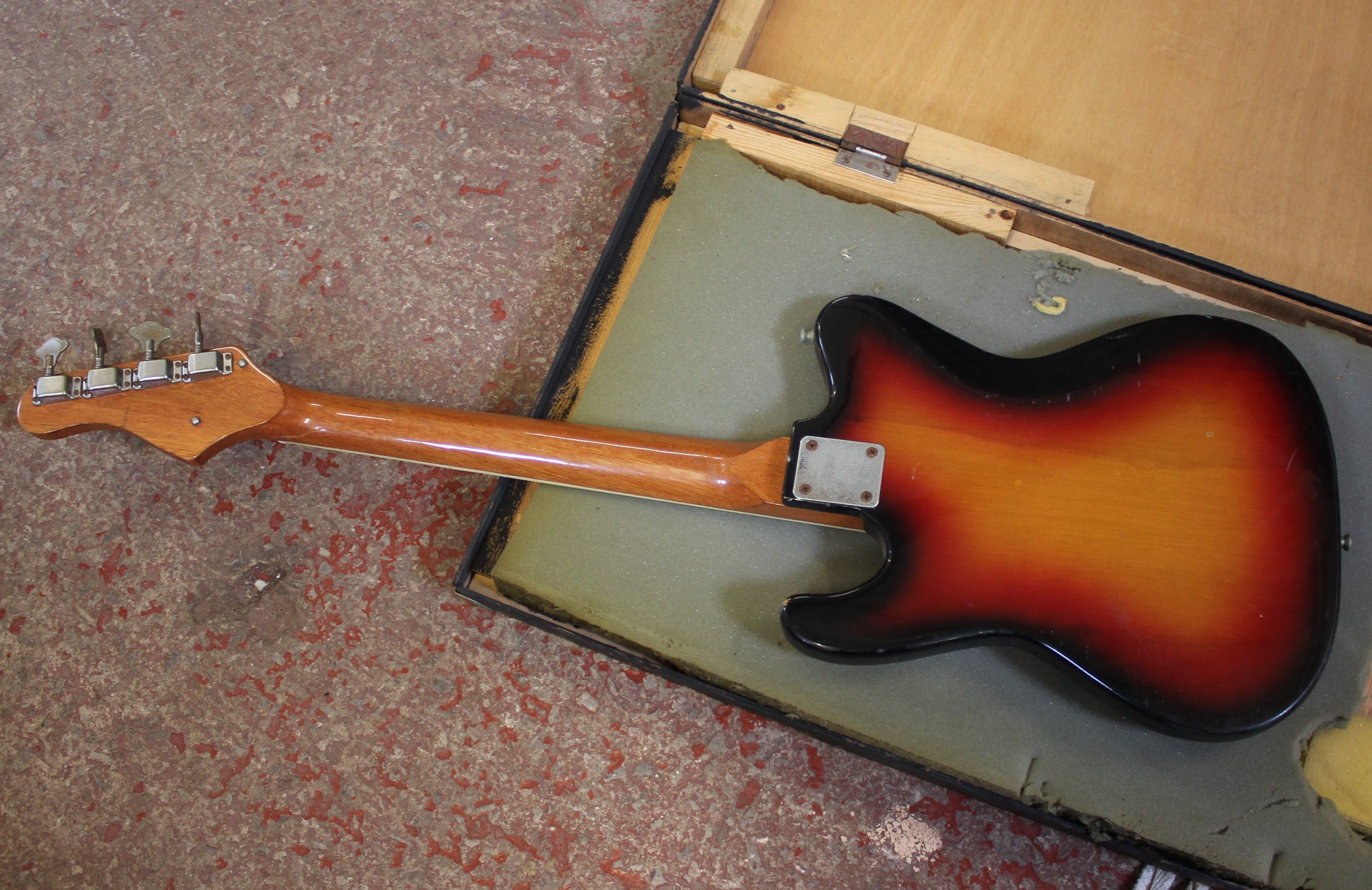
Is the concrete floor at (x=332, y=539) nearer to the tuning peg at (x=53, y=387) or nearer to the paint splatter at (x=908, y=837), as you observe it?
the paint splatter at (x=908, y=837)

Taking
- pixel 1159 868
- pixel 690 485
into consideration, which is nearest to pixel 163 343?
pixel 690 485

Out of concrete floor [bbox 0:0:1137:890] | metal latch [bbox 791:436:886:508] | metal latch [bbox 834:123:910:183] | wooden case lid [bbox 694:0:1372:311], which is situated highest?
wooden case lid [bbox 694:0:1372:311]

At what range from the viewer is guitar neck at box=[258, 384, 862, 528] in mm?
A: 920

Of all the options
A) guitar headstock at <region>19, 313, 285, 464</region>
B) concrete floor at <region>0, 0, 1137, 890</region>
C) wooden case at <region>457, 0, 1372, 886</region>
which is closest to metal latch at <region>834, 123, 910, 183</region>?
wooden case at <region>457, 0, 1372, 886</region>

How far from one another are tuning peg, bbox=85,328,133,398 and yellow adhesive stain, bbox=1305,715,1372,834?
1.38 m

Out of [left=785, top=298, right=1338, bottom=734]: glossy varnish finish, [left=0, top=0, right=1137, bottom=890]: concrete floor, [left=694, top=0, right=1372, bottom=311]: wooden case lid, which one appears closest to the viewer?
[left=785, top=298, right=1338, bottom=734]: glossy varnish finish

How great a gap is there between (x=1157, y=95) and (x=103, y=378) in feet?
4.61

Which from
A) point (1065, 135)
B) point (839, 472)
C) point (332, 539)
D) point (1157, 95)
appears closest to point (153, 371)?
point (332, 539)

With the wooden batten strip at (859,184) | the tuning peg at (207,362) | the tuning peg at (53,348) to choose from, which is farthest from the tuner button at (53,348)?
the wooden batten strip at (859,184)

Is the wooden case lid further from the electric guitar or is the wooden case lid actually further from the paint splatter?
the paint splatter

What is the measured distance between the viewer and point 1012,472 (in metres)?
0.89

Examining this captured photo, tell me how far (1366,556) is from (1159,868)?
0.45m

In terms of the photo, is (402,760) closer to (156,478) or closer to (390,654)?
(390,654)

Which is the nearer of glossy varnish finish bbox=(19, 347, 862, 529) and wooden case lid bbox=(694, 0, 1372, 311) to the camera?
glossy varnish finish bbox=(19, 347, 862, 529)
